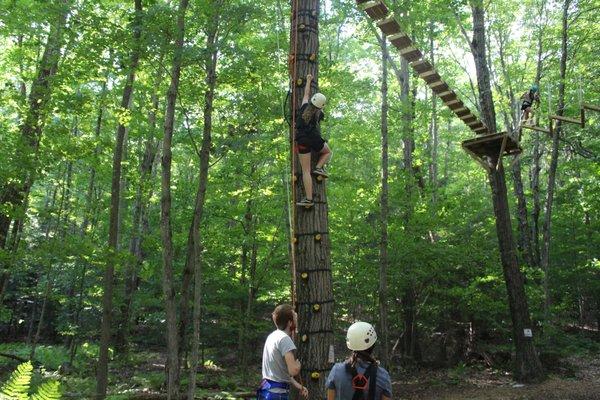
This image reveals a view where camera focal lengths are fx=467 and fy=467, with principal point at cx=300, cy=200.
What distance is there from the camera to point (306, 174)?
13.0 ft

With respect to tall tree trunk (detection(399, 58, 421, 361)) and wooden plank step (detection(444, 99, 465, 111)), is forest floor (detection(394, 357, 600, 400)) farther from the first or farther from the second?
wooden plank step (detection(444, 99, 465, 111))

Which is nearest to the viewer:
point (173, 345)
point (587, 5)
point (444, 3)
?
point (173, 345)

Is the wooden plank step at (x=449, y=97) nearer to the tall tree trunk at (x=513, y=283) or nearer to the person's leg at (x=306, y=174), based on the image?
the person's leg at (x=306, y=174)

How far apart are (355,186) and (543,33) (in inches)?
362

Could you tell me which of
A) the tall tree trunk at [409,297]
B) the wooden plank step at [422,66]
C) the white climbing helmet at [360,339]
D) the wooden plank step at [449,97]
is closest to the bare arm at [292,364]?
the white climbing helmet at [360,339]

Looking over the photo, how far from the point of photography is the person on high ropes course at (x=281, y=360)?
138 inches

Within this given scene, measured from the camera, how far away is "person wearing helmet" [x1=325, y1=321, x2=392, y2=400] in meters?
2.82

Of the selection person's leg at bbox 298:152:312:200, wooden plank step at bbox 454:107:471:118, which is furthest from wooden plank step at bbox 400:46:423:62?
person's leg at bbox 298:152:312:200

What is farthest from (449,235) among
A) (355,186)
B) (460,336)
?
(460,336)

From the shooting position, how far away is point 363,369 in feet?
9.46

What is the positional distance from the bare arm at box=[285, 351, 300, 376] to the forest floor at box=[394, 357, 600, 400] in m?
6.97

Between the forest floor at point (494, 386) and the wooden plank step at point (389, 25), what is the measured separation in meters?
7.26

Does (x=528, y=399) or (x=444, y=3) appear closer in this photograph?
(x=528, y=399)

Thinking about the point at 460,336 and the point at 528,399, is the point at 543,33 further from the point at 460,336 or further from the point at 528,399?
the point at 528,399
